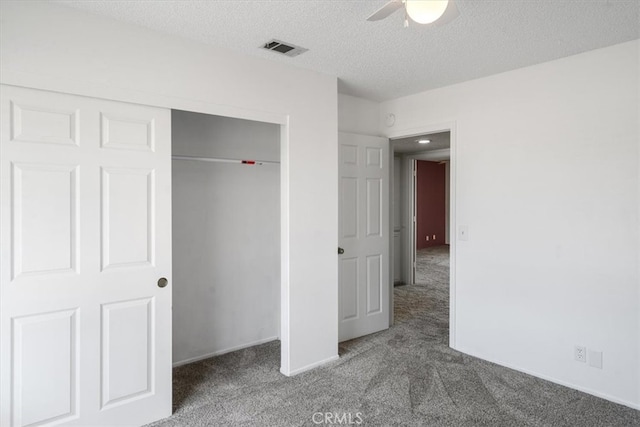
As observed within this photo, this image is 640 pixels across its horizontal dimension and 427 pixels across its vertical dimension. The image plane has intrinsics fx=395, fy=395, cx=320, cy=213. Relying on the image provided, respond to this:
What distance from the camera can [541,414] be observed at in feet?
8.59

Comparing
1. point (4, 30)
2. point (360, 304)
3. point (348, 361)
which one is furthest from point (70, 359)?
point (360, 304)

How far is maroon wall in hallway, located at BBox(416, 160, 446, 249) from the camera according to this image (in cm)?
1091

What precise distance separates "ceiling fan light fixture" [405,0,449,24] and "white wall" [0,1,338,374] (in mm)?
1648

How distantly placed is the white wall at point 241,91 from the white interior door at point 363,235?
0.51 metres

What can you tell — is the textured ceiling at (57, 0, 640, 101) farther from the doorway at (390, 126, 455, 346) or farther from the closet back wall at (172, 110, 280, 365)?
the doorway at (390, 126, 455, 346)

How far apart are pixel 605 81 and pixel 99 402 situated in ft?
13.1

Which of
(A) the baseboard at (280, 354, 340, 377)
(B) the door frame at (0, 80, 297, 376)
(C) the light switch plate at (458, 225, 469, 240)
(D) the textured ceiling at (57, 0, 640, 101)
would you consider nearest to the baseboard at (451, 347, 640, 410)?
(C) the light switch plate at (458, 225, 469, 240)

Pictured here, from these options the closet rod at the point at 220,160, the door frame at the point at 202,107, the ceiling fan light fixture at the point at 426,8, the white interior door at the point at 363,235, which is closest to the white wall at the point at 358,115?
the white interior door at the point at 363,235

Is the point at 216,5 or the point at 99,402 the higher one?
the point at 216,5

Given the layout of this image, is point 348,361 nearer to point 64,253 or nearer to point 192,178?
point 192,178

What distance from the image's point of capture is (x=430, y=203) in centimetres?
1127

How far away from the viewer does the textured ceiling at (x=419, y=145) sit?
585cm

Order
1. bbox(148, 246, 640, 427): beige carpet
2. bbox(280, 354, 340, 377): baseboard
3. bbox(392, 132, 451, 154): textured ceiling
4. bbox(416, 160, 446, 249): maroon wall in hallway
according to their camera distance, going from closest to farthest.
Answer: bbox(148, 246, 640, 427): beige carpet → bbox(280, 354, 340, 377): baseboard → bbox(392, 132, 451, 154): textured ceiling → bbox(416, 160, 446, 249): maroon wall in hallway

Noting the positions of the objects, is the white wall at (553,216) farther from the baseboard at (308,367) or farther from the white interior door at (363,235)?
the baseboard at (308,367)
